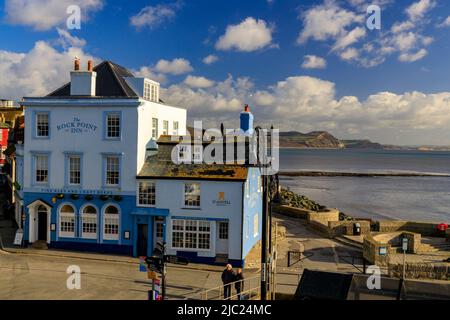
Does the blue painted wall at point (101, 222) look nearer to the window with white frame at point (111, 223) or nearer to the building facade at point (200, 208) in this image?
the window with white frame at point (111, 223)

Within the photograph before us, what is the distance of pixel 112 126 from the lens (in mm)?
29172

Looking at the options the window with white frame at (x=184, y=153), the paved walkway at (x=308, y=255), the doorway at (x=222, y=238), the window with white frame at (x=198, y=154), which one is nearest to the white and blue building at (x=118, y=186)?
the doorway at (x=222, y=238)

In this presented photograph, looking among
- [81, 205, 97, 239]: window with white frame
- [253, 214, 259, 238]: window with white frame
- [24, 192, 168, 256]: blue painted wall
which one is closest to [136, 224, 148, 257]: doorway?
[24, 192, 168, 256]: blue painted wall

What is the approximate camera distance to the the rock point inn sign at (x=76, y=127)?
2930cm

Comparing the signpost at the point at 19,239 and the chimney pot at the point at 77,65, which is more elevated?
the chimney pot at the point at 77,65

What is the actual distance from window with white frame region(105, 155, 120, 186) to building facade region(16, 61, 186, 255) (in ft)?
0.20

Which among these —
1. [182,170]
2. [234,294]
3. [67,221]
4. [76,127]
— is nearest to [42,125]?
[76,127]

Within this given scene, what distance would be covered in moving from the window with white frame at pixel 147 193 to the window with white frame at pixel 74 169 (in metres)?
4.12

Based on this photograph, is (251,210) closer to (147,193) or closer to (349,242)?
(147,193)

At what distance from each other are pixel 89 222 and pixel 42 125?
683cm

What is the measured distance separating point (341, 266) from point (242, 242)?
5930 millimetres
